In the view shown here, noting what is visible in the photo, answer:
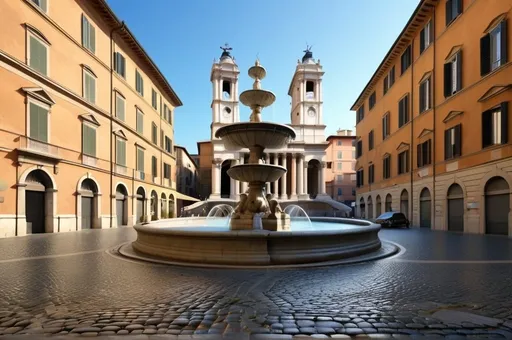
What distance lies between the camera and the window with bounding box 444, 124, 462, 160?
59.6ft

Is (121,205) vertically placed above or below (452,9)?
below

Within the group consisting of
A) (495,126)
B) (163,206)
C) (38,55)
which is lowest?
(163,206)

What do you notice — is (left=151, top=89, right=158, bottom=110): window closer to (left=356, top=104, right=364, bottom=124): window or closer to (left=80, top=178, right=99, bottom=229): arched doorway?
(left=80, top=178, right=99, bottom=229): arched doorway

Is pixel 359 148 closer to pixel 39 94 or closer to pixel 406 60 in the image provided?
pixel 406 60

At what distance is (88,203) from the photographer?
2097cm

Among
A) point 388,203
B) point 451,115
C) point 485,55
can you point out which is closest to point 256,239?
point 485,55

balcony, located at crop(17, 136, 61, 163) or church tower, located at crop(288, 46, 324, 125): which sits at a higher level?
church tower, located at crop(288, 46, 324, 125)

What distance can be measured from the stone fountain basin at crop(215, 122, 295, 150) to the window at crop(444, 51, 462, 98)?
13.9 metres

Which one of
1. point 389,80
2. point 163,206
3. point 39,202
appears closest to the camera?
point 39,202

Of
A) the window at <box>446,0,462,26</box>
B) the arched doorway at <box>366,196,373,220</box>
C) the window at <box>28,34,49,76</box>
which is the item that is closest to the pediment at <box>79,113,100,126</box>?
the window at <box>28,34,49,76</box>

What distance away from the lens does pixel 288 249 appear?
7.24 m

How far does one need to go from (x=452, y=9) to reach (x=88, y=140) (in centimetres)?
2587

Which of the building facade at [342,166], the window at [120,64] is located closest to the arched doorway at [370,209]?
the building facade at [342,166]

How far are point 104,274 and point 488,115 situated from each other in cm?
1894
